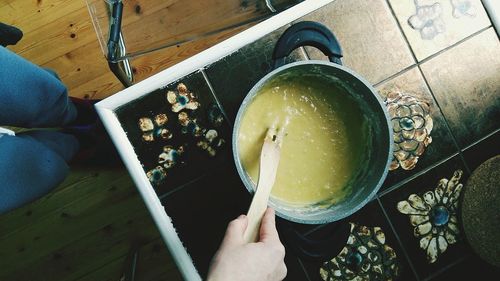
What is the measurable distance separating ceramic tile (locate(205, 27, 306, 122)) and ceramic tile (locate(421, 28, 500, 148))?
0.35 meters

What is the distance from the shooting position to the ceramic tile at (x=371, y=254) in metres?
0.78

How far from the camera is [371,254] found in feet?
2.60

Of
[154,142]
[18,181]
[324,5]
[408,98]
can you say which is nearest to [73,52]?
[18,181]

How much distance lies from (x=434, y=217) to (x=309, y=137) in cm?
32

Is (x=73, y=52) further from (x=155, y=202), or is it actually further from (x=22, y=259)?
(x=155, y=202)

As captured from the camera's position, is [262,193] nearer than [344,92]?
Yes

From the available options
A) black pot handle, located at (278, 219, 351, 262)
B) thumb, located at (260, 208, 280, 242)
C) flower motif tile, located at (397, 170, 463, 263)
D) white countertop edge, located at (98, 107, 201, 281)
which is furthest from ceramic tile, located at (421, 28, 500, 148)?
white countertop edge, located at (98, 107, 201, 281)

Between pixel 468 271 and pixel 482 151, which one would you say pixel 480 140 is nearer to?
pixel 482 151

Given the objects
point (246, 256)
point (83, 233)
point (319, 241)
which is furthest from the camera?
point (83, 233)

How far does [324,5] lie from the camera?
798 mm

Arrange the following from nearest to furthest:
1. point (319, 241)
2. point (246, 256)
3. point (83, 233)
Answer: point (246, 256)
point (319, 241)
point (83, 233)

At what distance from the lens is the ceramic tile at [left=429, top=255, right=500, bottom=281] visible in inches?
31.9

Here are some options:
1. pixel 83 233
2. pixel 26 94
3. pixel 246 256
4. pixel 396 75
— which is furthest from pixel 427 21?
pixel 83 233

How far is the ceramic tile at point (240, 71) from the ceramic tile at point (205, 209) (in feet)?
0.41
